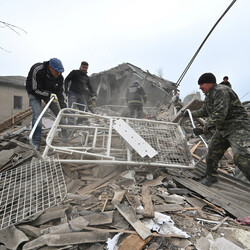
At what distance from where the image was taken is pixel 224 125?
2.64m

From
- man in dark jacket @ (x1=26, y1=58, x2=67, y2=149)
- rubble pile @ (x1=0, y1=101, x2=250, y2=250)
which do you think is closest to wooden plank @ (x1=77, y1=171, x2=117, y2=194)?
rubble pile @ (x1=0, y1=101, x2=250, y2=250)

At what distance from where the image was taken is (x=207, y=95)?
2744 mm

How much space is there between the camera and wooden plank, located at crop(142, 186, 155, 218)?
171 centimetres

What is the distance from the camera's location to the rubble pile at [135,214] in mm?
1440

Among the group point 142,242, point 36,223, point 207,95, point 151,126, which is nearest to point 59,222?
point 36,223

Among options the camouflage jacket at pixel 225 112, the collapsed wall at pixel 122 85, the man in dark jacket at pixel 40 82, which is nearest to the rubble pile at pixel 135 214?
the man in dark jacket at pixel 40 82

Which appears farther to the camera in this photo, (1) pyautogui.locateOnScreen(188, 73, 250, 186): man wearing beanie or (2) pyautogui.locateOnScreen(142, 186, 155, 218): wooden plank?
(1) pyautogui.locateOnScreen(188, 73, 250, 186): man wearing beanie

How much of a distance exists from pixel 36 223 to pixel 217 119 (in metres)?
2.53

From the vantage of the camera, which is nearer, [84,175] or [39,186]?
[39,186]

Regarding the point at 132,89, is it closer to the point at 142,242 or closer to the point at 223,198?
the point at 223,198

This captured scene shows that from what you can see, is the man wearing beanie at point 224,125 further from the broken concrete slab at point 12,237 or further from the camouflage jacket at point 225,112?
the broken concrete slab at point 12,237

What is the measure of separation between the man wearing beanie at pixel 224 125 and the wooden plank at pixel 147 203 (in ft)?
3.89

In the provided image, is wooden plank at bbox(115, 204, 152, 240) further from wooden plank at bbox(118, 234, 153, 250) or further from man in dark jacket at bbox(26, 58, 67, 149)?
man in dark jacket at bbox(26, 58, 67, 149)

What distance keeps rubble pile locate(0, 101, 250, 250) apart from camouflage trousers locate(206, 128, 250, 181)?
401mm
